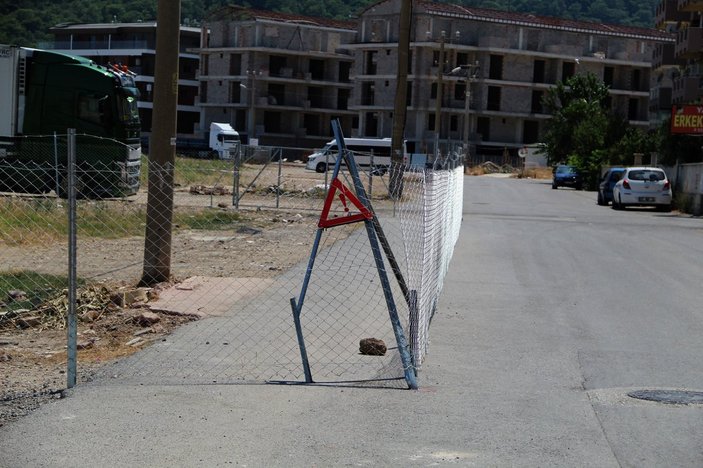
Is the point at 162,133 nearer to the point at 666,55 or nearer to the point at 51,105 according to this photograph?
the point at 51,105

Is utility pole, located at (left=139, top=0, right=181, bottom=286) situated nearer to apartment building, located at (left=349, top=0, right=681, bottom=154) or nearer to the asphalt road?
the asphalt road

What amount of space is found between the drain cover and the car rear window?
31.7 m

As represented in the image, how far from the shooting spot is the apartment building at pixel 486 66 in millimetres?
92125

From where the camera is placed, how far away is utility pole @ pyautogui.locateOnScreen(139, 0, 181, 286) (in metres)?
13.1

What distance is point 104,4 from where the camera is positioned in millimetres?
110062

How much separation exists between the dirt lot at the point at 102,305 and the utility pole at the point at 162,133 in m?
0.44

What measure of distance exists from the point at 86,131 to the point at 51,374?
73.9 ft

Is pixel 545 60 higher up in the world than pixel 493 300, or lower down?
higher up

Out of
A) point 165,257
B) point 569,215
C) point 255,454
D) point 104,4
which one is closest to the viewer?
point 255,454

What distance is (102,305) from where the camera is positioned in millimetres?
11406

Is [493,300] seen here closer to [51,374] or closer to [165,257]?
[165,257]

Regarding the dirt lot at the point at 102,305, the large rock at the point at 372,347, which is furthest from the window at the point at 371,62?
the large rock at the point at 372,347

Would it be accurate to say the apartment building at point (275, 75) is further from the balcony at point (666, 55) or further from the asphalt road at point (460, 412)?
the asphalt road at point (460, 412)

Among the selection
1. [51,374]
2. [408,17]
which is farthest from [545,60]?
[51,374]
